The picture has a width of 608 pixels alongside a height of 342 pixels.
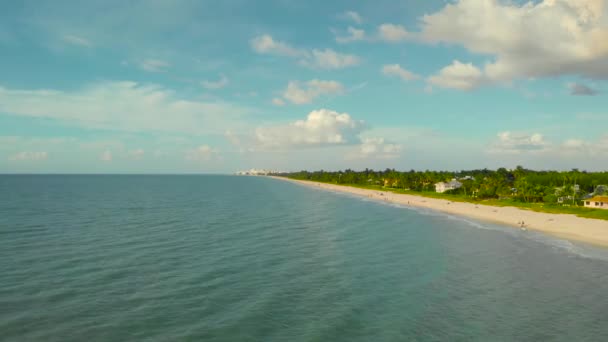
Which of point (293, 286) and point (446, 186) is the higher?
point (446, 186)

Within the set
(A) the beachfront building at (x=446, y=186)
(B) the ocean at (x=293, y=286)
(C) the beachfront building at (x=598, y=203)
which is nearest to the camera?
(B) the ocean at (x=293, y=286)

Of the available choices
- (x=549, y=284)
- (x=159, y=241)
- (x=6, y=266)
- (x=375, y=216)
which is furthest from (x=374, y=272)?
(x=375, y=216)

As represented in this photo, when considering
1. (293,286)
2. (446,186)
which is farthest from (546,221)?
(446,186)

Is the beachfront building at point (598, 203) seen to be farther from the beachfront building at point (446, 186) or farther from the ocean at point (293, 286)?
the beachfront building at point (446, 186)

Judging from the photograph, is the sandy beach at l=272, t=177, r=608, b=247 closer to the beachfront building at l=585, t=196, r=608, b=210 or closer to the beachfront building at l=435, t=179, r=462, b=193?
the beachfront building at l=585, t=196, r=608, b=210

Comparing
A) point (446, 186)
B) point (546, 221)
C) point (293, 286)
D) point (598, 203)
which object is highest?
point (446, 186)

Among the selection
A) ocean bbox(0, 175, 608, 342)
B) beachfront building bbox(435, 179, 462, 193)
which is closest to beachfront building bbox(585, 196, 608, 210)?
ocean bbox(0, 175, 608, 342)

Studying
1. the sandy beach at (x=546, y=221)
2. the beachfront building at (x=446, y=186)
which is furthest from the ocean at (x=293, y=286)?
the beachfront building at (x=446, y=186)

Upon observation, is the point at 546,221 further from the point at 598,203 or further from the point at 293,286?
the point at 293,286

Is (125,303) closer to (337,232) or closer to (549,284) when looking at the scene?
(549,284)
